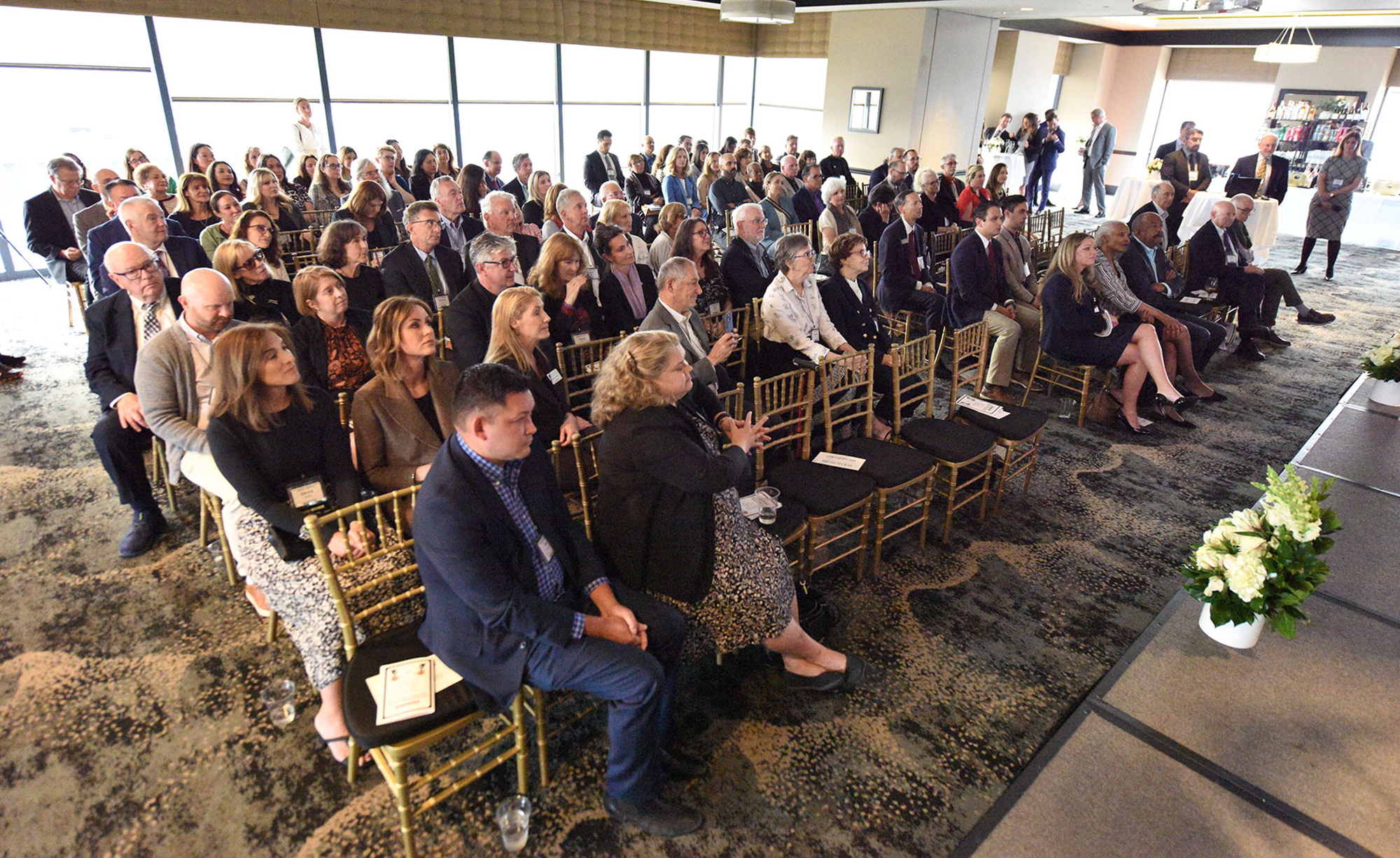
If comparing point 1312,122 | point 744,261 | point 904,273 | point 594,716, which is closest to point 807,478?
point 594,716

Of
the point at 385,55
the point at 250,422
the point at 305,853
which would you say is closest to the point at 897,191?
the point at 385,55

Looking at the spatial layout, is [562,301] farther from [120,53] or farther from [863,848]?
[120,53]

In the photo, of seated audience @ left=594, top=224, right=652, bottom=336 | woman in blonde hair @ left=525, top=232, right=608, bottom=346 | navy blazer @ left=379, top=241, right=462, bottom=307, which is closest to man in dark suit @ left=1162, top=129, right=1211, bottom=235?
seated audience @ left=594, top=224, right=652, bottom=336

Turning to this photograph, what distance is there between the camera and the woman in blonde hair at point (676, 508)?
2447mm

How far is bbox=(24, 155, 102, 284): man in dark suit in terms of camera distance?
6062 millimetres

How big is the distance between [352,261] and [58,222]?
12.4ft

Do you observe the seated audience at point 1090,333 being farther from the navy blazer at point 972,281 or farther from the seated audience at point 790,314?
the seated audience at point 790,314

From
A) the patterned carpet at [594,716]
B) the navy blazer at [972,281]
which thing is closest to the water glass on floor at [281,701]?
the patterned carpet at [594,716]

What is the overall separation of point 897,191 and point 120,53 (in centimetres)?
871

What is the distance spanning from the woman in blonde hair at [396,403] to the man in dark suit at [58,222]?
5083mm

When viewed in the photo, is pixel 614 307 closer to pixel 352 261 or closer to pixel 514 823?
pixel 352 261

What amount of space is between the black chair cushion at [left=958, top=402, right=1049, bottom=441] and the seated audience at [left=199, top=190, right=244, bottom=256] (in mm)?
4757

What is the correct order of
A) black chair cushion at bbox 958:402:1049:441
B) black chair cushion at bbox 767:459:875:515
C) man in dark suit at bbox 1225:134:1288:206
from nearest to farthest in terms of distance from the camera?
1. black chair cushion at bbox 767:459:875:515
2. black chair cushion at bbox 958:402:1049:441
3. man in dark suit at bbox 1225:134:1288:206

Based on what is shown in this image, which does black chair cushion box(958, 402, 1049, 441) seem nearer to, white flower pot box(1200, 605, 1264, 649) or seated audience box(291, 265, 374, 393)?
white flower pot box(1200, 605, 1264, 649)
